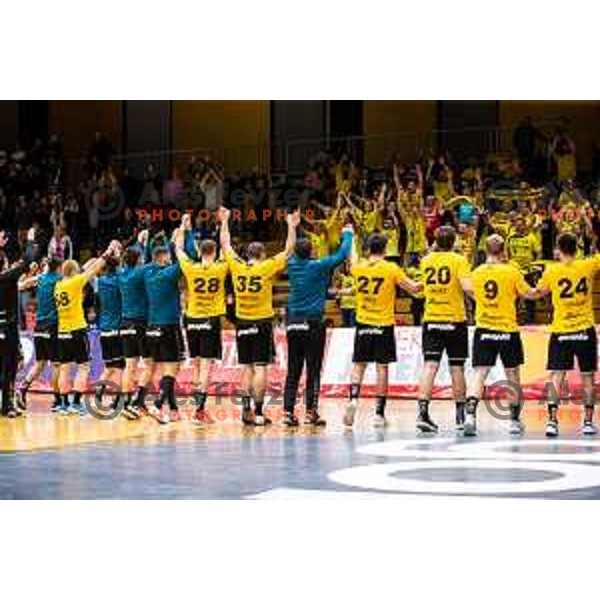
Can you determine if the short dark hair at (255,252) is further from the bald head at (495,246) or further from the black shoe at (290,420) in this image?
the bald head at (495,246)

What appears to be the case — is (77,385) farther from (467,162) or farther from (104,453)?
(467,162)

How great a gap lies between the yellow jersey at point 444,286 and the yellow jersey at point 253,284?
1.67m

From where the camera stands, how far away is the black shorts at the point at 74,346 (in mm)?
19172

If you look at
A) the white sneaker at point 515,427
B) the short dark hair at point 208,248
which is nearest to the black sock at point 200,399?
the short dark hair at point 208,248

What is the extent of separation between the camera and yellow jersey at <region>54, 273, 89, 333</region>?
18.9 metres

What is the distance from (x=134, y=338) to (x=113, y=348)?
32.7 inches

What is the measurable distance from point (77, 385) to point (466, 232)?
5748 millimetres

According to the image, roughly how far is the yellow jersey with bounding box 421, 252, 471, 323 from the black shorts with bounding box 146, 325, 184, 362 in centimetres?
334

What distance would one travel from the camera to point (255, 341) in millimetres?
16391

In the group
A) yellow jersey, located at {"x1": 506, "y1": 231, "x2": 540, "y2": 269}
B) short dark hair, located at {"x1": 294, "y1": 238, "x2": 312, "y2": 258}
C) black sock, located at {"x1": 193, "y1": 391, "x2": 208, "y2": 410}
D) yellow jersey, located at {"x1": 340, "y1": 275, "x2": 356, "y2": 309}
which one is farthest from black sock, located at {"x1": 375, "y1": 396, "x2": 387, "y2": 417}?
yellow jersey, located at {"x1": 340, "y1": 275, "x2": 356, "y2": 309}

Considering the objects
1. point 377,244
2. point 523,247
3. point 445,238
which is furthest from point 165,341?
point 523,247

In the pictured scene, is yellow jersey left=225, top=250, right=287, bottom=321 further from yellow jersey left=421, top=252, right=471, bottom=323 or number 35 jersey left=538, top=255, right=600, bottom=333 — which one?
number 35 jersey left=538, top=255, right=600, bottom=333

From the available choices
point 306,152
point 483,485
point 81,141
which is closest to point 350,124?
point 306,152

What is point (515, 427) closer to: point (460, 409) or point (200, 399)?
point (460, 409)
